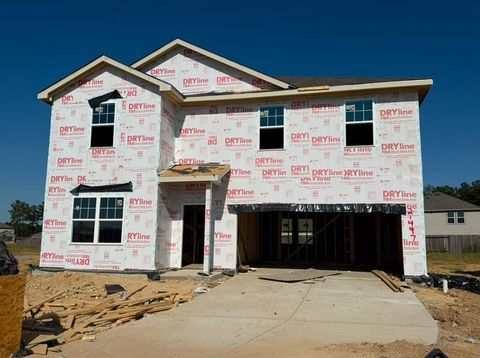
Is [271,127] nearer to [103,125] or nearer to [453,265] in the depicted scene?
[103,125]

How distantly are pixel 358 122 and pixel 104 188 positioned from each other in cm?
934

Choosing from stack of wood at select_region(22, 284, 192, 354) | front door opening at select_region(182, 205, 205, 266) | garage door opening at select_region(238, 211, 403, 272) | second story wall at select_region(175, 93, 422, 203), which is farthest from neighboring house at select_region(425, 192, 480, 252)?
stack of wood at select_region(22, 284, 192, 354)

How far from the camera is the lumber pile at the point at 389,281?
12.7 metres

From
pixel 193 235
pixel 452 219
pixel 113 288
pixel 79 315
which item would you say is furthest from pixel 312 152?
pixel 452 219

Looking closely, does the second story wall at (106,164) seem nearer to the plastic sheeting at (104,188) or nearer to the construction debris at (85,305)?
the plastic sheeting at (104,188)

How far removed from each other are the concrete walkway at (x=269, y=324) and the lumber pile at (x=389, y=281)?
0.32m

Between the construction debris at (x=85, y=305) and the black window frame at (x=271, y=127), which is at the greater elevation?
the black window frame at (x=271, y=127)

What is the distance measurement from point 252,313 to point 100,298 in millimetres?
4917

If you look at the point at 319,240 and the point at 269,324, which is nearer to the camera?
the point at 269,324

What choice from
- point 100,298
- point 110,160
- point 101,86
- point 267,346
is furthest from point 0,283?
point 101,86


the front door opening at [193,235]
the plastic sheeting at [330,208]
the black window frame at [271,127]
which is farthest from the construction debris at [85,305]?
the black window frame at [271,127]

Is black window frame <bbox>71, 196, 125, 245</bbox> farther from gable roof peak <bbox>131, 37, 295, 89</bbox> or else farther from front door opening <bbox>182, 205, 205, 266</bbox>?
gable roof peak <bbox>131, 37, 295, 89</bbox>

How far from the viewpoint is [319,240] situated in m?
20.5

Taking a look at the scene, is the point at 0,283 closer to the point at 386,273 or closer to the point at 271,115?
the point at 271,115
